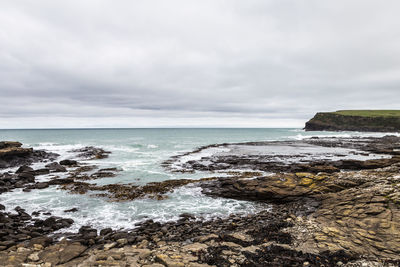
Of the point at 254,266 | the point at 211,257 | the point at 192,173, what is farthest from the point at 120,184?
the point at 254,266

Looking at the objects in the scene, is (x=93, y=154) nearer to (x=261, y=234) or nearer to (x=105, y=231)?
(x=105, y=231)

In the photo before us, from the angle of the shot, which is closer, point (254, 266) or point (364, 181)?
point (254, 266)

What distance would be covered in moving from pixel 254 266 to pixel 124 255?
4994 millimetres

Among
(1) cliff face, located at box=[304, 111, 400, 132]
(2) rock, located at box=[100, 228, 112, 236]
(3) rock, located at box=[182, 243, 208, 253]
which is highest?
(1) cliff face, located at box=[304, 111, 400, 132]

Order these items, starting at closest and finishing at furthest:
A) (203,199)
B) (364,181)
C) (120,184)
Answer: (364,181), (203,199), (120,184)

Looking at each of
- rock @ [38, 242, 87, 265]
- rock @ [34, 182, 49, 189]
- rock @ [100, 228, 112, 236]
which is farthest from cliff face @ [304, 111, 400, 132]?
rock @ [38, 242, 87, 265]

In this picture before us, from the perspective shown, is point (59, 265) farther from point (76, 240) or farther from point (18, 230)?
point (18, 230)

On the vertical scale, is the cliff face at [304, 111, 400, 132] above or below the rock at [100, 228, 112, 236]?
above

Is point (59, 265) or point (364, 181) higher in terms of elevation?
point (364, 181)

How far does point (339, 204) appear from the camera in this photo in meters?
12.5

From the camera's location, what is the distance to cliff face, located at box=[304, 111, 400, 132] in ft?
404

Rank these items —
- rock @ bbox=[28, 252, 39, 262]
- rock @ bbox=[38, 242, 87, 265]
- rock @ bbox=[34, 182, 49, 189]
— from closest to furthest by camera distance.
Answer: rock @ bbox=[28, 252, 39, 262], rock @ bbox=[38, 242, 87, 265], rock @ bbox=[34, 182, 49, 189]

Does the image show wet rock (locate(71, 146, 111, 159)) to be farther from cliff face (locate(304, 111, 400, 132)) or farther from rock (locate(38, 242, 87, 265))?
cliff face (locate(304, 111, 400, 132))

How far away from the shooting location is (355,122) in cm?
13975
